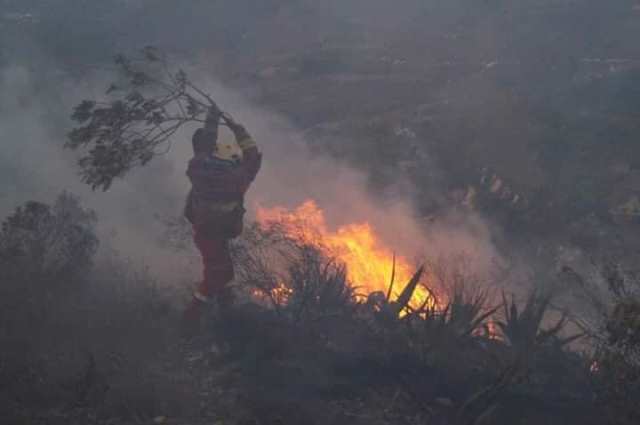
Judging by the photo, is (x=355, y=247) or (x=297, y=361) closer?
(x=297, y=361)

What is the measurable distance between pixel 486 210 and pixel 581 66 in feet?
26.2

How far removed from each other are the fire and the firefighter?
5.23 feet

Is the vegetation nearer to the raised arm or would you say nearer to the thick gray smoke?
the raised arm

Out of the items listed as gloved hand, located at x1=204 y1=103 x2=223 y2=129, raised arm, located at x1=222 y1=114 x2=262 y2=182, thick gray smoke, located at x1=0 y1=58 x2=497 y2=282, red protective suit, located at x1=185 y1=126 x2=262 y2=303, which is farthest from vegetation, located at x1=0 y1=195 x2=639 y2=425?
thick gray smoke, located at x1=0 y1=58 x2=497 y2=282

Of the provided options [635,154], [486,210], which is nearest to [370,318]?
[486,210]

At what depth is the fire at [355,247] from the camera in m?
8.60

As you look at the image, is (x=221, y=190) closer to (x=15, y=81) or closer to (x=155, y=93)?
(x=155, y=93)

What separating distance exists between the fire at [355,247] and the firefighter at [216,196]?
5.23 ft

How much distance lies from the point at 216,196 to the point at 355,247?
3607 millimetres

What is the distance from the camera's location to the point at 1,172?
12.1 m

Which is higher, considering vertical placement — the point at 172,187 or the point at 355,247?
the point at 172,187

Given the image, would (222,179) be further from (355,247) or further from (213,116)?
(355,247)

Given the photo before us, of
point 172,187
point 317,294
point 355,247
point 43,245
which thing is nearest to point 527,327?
point 317,294

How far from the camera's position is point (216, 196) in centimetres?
631
